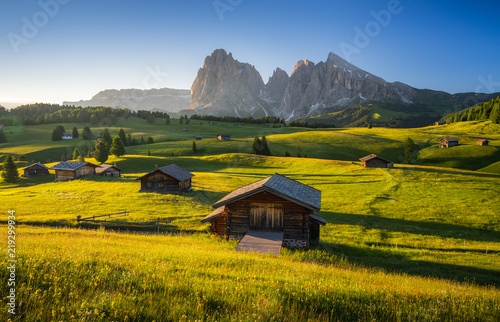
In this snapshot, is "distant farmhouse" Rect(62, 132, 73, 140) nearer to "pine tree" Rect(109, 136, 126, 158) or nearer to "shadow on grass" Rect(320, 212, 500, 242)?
"pine tree" Rect(109, 136, 126, 158)

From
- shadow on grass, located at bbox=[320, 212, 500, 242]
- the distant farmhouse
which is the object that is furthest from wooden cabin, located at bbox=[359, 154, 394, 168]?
the distant farmhouse

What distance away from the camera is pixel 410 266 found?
1920 cm

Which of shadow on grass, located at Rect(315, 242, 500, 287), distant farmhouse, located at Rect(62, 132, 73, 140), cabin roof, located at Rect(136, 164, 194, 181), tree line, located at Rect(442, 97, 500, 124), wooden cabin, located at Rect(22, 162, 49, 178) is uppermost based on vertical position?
tree line, located at Rect(442, 97, 500, 124)

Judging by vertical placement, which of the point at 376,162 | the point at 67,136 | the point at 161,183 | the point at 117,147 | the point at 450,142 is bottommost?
the point at 161,183

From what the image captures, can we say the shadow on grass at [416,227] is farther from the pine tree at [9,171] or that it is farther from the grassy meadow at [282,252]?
the pine tree at [9,171]

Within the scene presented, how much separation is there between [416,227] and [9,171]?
92.5 m

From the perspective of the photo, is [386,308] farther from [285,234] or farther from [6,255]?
[285,234]

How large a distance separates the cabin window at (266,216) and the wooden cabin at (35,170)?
273ft

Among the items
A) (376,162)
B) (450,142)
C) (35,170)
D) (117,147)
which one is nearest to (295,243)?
(376,162)

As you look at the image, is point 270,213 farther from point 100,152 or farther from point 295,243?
point 100,152

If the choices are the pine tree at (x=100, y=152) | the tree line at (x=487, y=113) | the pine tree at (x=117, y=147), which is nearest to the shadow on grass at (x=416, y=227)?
the pine tree at (x=100, y=152)

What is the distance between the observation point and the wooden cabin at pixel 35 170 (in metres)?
75.2

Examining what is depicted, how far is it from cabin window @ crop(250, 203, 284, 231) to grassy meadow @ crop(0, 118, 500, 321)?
360 cm

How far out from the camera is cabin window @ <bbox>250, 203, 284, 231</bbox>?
70.8 ft
